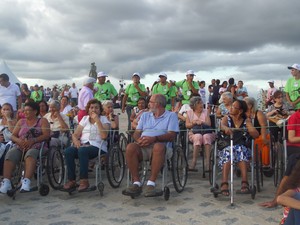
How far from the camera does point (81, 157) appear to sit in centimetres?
501

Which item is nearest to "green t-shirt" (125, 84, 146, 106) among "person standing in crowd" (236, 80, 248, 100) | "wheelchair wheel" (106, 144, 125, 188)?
"wheelchair wheel" (106, 144, 125, 188)

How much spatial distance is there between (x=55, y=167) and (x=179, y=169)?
68.3 inches

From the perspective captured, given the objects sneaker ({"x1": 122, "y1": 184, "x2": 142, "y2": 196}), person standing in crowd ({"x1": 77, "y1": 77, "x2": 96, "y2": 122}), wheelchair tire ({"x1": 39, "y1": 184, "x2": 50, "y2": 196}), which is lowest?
wheelchair tire ({"x1": 39, "y1": 184, "x2": 50, "y2": 196})

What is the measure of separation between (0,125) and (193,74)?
14.4ft

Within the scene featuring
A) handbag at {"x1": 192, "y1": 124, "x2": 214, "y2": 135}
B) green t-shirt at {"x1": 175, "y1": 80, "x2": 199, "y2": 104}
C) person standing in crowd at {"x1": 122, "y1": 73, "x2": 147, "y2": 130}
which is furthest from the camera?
person standing in crowd at {"x1": 122, "y1": 73, "x2": 147, "y2": 130}

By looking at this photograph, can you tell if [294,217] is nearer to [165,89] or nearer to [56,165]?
[56,165]

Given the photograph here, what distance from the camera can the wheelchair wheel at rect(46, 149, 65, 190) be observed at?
5043mm

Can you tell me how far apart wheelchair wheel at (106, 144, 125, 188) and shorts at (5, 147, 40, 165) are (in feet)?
3.03

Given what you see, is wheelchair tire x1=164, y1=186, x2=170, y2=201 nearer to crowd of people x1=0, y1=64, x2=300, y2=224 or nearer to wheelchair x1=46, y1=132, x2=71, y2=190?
crowd of people x1=0, y1=64, x2=300, y2=224

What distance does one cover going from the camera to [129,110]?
9.02 metres

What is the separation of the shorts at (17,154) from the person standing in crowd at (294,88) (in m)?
4.53

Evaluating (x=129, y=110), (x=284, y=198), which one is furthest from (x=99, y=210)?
(x=129, y=110)

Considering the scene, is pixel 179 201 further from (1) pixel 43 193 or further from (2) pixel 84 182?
(1) pixel 43 193

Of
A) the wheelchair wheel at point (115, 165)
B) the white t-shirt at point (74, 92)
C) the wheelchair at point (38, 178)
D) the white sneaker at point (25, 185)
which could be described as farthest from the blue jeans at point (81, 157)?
the white t-shirt at point (74, 92)
